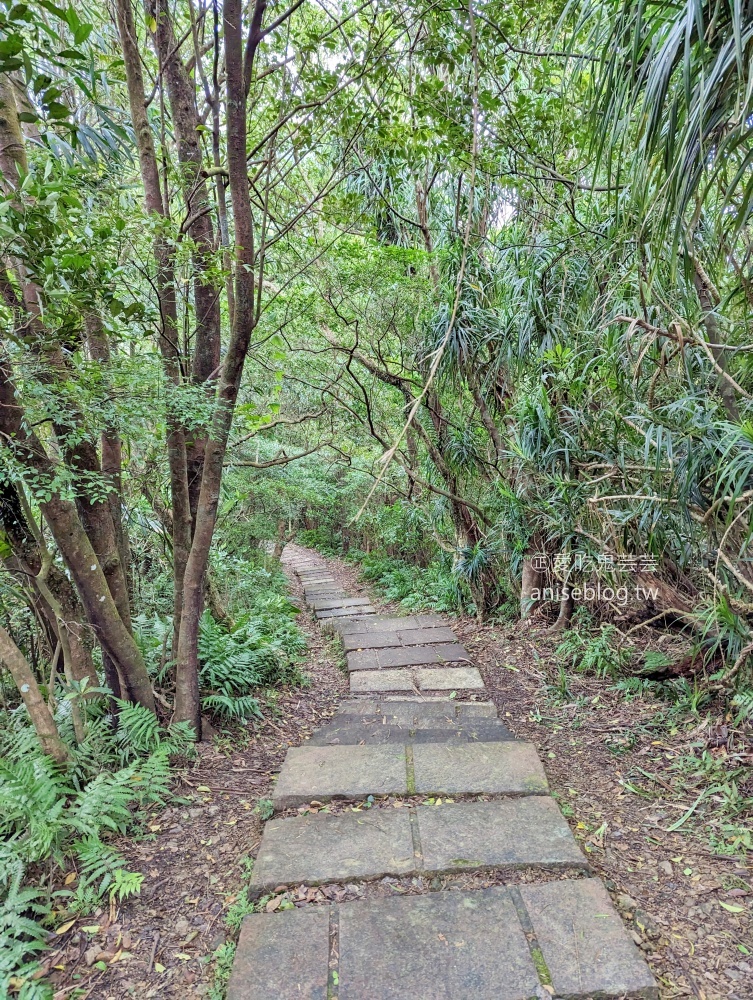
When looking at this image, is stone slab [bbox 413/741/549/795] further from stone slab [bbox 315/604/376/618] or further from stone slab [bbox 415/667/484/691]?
stone slab [bbox 315/604/376/618]

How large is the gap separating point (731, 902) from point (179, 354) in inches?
99.9

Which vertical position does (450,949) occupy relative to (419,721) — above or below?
above

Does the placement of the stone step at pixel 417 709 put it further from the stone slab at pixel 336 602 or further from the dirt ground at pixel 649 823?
the stone slab at pixel 336 602

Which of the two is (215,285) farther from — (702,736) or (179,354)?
(702,736)

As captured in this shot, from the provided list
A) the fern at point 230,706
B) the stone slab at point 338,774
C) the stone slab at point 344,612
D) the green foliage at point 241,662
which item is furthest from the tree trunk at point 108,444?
the stone slab at point 344,612

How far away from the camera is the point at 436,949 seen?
115cm

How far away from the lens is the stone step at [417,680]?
2.76 m

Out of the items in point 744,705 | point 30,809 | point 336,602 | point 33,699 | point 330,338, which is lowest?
point 336,602

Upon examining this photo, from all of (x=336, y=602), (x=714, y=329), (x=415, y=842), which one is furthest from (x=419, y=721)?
(x=336, y=602)

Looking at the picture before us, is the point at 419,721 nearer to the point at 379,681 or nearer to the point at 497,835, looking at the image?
the point at 379,681

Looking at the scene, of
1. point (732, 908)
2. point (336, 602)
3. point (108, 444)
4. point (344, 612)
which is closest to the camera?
point (732, 908)

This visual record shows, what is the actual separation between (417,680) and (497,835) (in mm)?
Result: 1376

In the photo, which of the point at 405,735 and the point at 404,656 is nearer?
the point at 405,735

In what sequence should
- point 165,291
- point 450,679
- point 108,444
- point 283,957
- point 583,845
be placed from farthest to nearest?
point 450,679
point 165,291
point 108,444
point 583,845
point 283,957
